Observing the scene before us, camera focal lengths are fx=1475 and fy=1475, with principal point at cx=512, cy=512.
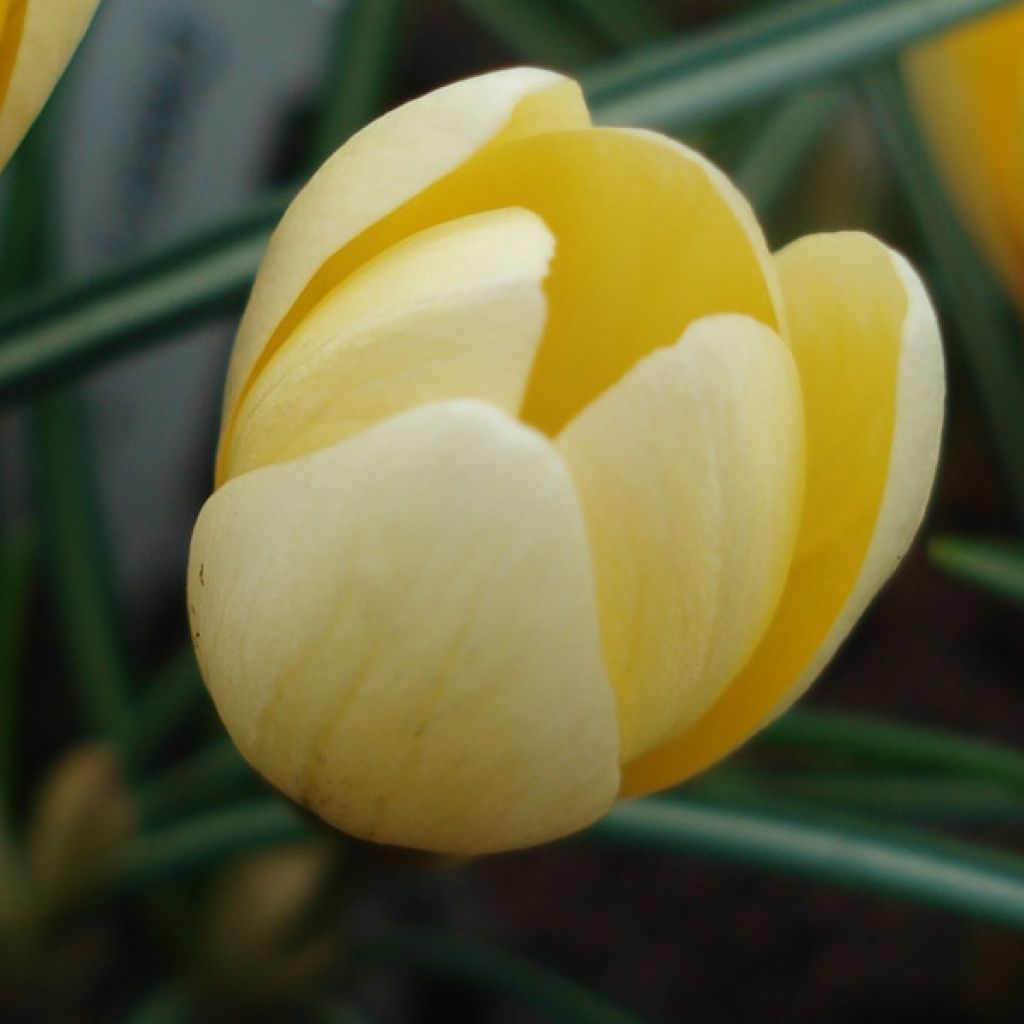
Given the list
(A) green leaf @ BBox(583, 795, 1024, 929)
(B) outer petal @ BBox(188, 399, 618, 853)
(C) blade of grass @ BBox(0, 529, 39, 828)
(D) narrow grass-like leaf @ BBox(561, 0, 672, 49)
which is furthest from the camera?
(D) narrow grass-like leaf @ BBox(561, 0, 672, 49)

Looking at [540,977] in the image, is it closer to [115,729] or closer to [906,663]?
[115,729]

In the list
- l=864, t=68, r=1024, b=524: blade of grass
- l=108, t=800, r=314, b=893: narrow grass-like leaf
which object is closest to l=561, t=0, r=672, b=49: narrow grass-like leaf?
l=864, t=68, r=1024, b=524: blade of grass

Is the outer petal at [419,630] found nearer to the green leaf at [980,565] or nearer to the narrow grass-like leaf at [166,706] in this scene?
the green leaf at [980,565]

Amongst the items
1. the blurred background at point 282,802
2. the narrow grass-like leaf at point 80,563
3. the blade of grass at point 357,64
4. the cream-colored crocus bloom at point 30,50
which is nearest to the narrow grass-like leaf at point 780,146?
the blurred background at point 282,802

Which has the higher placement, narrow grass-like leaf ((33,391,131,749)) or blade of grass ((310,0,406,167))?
blade of grass ((310,0,406,167))

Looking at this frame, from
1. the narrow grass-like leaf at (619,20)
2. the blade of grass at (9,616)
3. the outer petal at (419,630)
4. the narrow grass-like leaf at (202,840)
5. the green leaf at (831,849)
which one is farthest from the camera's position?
the narrow grass-like leaf at (619,20)

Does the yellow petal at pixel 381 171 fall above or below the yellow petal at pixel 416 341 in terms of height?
above

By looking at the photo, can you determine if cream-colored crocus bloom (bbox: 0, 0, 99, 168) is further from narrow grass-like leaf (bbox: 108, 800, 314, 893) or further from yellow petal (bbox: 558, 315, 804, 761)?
narrow grass-like leaf (bbox: 108, 800, 314, 893)

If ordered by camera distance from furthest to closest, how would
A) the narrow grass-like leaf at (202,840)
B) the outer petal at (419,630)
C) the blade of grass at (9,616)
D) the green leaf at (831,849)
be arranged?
the blade of grass at (9,616), the narrow grass-like leaf at (202,840), the green leaf at (831,849), the outer petal at (419,630)
